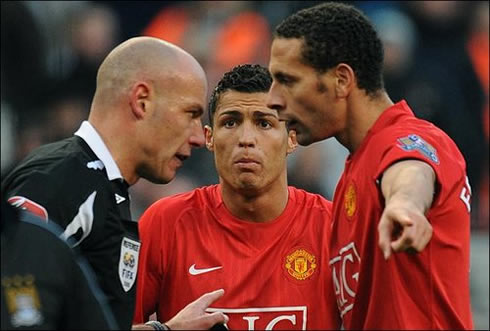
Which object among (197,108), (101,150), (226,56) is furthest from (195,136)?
(226,56)

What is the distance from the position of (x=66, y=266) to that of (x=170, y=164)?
1350 mm

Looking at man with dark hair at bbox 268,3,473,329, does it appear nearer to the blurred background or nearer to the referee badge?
the referee badge

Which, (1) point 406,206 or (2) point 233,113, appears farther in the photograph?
(2) point 233,113

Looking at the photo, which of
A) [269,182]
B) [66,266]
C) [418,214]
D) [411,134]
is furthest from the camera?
[269,182]

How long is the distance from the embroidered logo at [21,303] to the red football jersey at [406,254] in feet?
4.26

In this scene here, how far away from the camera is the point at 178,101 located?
416cm

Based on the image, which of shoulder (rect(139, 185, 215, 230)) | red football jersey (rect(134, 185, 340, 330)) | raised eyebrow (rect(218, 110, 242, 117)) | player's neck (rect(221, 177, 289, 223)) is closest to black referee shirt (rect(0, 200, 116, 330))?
red football jersey (rect(134, 185, 340, 330))

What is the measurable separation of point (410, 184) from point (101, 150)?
1.24 meters

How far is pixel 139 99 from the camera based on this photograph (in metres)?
4.09

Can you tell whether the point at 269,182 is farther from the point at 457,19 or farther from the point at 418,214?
the point at 457,19

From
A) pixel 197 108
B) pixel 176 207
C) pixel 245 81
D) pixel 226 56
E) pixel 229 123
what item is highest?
pixel 226 56

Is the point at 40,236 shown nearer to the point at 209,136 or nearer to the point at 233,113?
the point at 233,113

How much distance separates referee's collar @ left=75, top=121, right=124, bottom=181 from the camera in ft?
13.1

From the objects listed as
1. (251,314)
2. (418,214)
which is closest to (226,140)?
(251,314)
